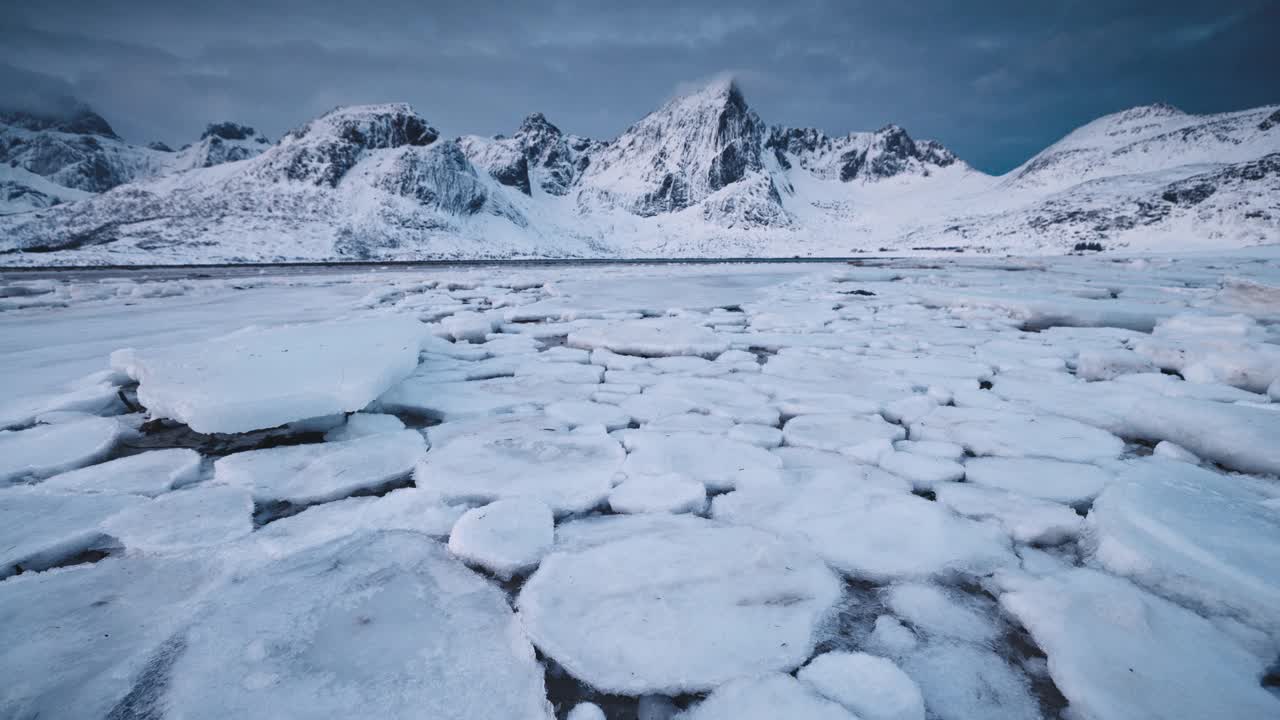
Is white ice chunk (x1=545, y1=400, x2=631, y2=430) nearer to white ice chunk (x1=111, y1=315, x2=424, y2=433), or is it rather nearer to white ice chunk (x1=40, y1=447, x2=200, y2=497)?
white ice chunk (x1=111, y1=315, x2=424, y2=433)

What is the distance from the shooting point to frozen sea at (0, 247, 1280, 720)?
27.5 inches

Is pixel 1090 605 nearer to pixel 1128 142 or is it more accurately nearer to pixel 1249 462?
pixel 1249 462

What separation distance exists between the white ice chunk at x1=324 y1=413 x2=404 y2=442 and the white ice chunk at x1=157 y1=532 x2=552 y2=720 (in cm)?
70

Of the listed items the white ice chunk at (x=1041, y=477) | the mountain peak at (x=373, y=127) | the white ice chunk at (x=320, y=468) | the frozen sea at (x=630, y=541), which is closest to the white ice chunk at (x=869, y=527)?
the frozen sea at (x=630, y=541)

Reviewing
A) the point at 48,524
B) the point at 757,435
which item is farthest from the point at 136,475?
the point at 757,435

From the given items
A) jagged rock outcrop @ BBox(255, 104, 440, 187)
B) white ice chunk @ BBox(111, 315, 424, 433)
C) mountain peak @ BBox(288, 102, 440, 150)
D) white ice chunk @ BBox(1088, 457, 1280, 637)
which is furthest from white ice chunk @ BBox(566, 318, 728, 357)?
mountain peak @ BBox(288, 102, 440, 150)

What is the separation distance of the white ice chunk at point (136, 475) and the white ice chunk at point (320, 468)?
69 mm

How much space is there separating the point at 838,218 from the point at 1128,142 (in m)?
25.1

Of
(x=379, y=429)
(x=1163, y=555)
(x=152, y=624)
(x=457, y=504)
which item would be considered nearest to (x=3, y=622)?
(x=152, y=624)

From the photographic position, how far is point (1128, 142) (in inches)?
1801

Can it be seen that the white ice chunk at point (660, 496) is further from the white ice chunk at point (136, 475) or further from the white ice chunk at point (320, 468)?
the white ice chunk at point (136, 475)

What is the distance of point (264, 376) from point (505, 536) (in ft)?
3.85

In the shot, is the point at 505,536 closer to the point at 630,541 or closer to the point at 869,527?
the point at 630,541

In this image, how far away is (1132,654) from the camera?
0.73 meters
